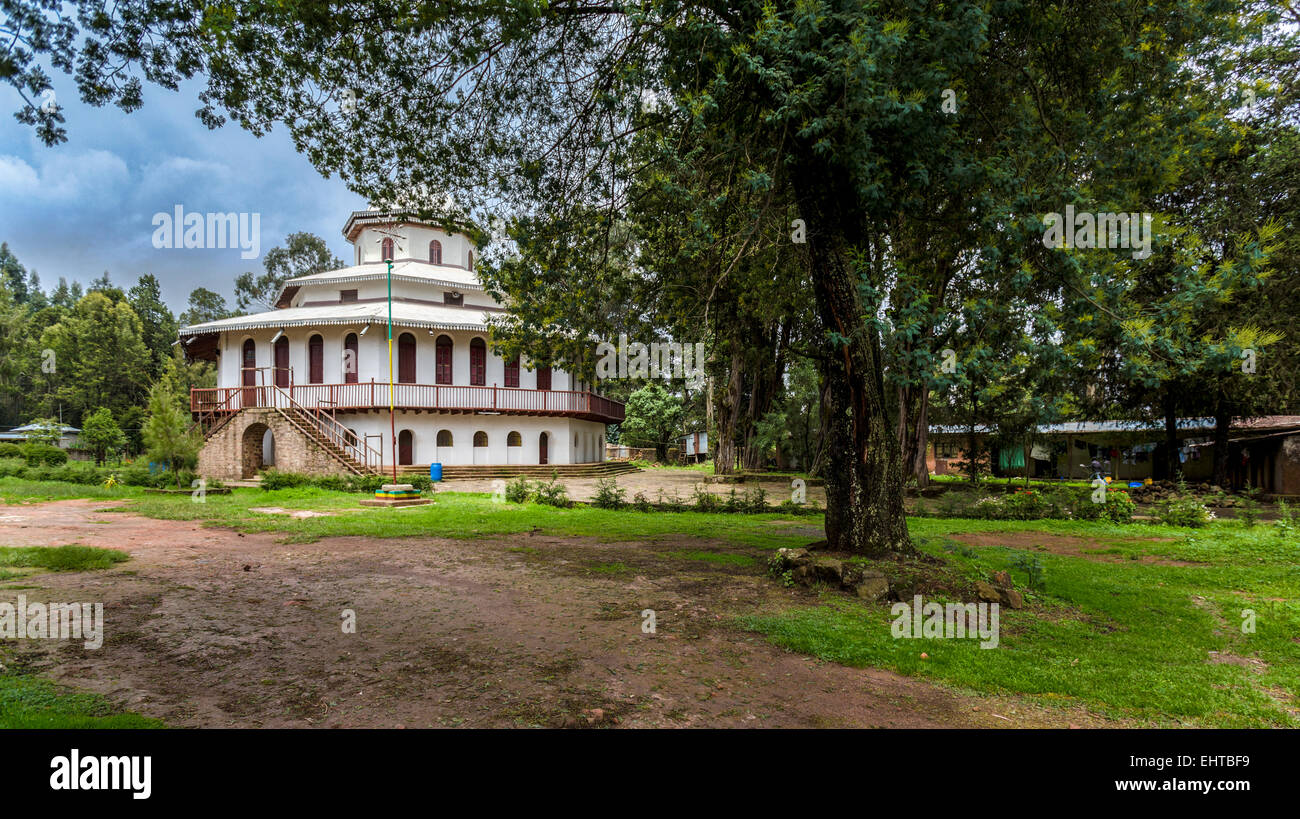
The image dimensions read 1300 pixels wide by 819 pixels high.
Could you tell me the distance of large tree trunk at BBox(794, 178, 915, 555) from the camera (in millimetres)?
7648

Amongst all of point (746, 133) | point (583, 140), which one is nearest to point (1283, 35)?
point (746, 133)

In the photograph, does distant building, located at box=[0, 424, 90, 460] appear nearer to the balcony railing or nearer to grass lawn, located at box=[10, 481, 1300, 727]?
the balcony railing

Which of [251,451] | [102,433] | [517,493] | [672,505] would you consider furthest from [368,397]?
[102,433]

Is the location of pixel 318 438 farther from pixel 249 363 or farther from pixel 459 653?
pixel 459 653

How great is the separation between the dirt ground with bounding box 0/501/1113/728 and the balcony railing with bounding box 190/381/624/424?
692 inches

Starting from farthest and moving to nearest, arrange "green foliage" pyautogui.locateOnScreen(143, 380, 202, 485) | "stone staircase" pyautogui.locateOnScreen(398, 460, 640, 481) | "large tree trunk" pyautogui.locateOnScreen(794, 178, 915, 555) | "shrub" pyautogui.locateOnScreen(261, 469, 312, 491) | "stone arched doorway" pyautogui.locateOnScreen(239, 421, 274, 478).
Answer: "stone staircase" pyautogui.locateOnScreen(398, 460, 640, 481) → "stone arched doorway" pyautogui.locateOnScreen(239, 421, 274, 478) → "shrub" pyautogui.locateOnScreen(261, 469, 312, 491) → "green foliage" pyautogui.locateOnScreen(143, 380, 202, 485) → "large tree trunk" pyautogui.locateOnScreen(794, 178, 915, 555)

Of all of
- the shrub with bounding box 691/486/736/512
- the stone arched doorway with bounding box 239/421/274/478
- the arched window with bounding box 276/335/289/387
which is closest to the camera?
the shrub with bounding box 691/486/736/512

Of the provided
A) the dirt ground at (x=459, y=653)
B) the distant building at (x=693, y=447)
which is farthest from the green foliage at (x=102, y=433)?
the distant building at (x=693, y=447)

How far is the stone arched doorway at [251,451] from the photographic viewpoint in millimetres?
24016

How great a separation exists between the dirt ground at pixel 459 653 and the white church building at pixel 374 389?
629 inches

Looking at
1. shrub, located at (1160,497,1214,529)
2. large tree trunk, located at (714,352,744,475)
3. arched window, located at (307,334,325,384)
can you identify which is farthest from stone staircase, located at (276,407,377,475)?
shrub, located at (1160,497,1214,529)

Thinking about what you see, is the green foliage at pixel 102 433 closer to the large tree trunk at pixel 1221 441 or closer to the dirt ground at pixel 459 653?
the dirt ground at pixel 459 653
